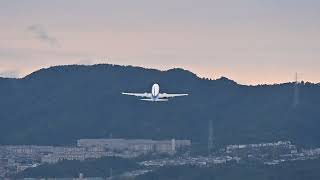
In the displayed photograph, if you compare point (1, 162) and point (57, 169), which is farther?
point (1, 162)

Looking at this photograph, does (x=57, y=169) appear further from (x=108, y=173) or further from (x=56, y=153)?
(x=56, y=153)

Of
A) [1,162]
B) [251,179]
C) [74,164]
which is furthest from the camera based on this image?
[1,162]

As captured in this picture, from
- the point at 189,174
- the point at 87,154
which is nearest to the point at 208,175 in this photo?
the point at 189,174

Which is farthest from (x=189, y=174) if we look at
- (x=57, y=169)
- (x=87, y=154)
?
(x=87, y=154)

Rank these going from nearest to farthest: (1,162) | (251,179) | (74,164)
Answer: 1. (251,179)
2. (74,164)
3. (1,162)

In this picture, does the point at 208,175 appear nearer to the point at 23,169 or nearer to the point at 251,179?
the point at 251,179

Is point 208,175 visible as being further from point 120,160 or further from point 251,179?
point 120,160

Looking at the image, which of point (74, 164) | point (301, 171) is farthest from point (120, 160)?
point (301, 171)

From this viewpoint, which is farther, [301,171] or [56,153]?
[56,153]
